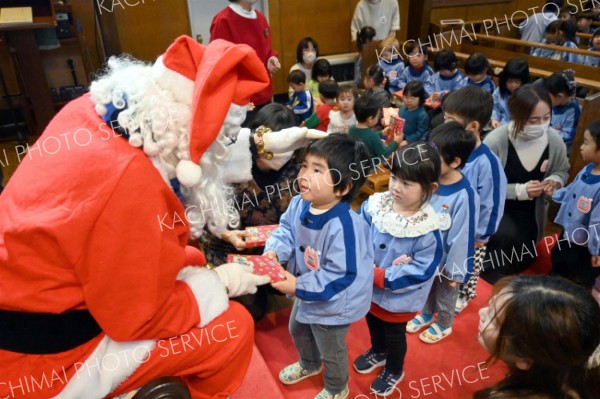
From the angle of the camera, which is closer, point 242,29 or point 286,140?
point 286,140

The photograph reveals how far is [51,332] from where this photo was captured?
3.76ft

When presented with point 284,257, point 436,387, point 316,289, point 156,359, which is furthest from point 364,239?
point 436,387

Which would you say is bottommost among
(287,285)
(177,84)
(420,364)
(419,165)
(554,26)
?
(420,364)

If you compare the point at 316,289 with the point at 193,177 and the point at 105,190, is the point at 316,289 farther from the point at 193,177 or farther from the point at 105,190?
the point at 105,190

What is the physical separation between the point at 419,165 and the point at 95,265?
3.58 feet

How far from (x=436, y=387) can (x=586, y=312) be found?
41.9 inches

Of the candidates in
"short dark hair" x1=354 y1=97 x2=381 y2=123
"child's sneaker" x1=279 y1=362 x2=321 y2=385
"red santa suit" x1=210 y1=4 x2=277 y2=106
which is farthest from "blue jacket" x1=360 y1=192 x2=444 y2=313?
"red santa suit" x1=210 y1=4 x2=277 y2=106

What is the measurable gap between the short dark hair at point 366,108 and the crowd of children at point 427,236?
0.75 m

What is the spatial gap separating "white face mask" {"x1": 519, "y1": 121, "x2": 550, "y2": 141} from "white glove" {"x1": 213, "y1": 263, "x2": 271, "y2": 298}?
5.50 ft

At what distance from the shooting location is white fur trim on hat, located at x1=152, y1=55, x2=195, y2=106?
46.6 inches

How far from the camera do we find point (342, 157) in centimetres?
147

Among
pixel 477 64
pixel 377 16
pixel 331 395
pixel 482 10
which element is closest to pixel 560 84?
pixel 477 64

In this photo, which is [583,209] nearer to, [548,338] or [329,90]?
[548,338]

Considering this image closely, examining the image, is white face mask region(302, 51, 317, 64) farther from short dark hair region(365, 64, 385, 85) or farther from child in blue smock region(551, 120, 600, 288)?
child in blue smock region(551, 120, 600, 288)
